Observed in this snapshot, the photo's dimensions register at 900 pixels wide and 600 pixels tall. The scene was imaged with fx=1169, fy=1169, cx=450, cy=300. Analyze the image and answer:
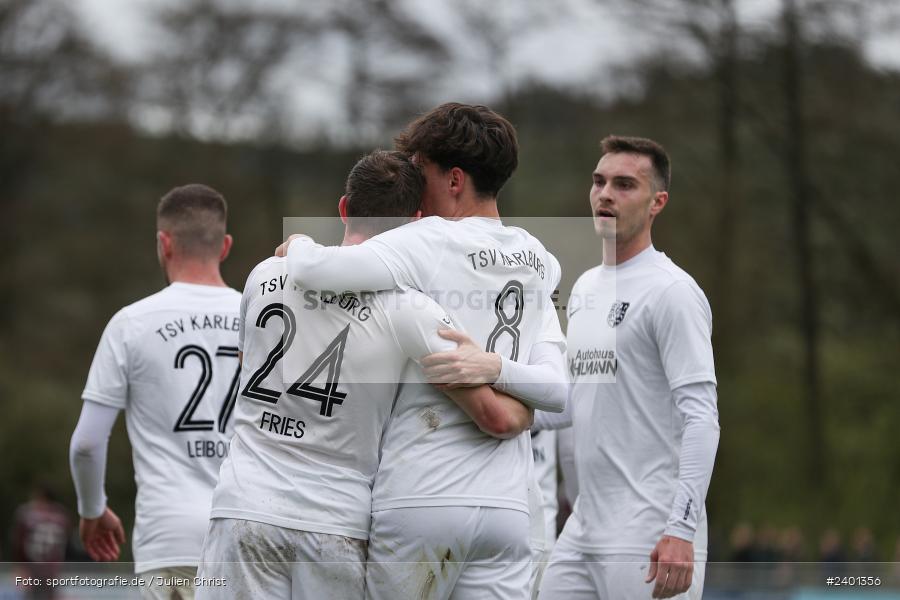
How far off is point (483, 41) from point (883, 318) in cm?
872

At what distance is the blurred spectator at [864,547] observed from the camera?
52.9ft

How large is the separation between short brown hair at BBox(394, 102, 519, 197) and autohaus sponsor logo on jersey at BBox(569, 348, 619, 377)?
1.33m

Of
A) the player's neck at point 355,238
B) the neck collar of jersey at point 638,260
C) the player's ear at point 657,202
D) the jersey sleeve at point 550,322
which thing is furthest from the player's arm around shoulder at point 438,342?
the player's ear at point 657,202

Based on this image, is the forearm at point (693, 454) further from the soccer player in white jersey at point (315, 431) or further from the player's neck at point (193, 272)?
the player's neck at point (193, 272)

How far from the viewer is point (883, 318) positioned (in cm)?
2100

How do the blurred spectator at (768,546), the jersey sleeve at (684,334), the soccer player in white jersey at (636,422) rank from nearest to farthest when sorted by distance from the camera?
the soccer player in white jersey at (636,422) → the jersey sleeve at (684,334) → the blurred spectator at (768,546)

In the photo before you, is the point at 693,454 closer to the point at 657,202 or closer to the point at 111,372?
the point at 657,202

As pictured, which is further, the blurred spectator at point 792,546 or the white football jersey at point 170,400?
the blurred spectator at point 792,546

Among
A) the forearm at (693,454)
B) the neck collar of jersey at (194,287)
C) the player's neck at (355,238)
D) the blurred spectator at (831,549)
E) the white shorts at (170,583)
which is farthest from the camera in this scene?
the blurred spectator at (831,549)

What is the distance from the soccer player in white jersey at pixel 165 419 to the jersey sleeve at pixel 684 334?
2.25 metres

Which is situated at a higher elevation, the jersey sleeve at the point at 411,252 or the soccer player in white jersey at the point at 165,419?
the jersey sleeve at the point at 411,252

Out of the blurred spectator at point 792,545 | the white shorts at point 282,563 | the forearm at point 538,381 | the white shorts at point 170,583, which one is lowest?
the blurred spectator at point 792,545

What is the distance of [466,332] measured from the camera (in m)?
4.42

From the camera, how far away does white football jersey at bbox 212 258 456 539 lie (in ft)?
13.8
